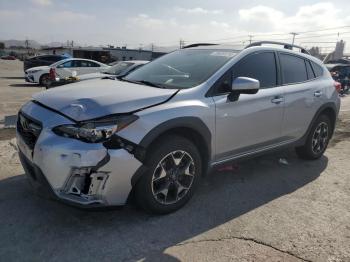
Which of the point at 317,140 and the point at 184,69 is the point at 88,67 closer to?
the point at 317,140

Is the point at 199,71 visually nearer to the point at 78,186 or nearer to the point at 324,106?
the point at 78,186

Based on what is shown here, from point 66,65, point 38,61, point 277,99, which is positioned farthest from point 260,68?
point 38,61

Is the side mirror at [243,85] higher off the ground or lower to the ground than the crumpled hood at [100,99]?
higher

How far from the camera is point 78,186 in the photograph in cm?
330

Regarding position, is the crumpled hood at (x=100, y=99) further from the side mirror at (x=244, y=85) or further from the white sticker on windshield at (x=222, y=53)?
the white sticker on windshield at (x=222, y=53)

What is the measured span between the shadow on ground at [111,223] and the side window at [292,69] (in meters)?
1.41

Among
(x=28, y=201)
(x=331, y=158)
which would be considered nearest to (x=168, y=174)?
(x=28, y=201)

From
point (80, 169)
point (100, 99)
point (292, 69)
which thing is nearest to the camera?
point (80, 169)

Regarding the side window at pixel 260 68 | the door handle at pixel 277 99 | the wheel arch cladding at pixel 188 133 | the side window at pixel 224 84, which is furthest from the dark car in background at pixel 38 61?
the wheel arch cladding at pixel 188 133

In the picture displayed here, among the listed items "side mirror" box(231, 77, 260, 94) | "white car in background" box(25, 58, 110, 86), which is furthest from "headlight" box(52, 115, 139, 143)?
"white car in background" box(25, 58, 110, 86)

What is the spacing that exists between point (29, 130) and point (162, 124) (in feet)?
4.13

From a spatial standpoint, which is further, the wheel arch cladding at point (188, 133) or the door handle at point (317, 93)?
the door handle at point (317, 93)

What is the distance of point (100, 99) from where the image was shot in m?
3.51

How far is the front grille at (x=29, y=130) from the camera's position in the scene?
3.53 m
